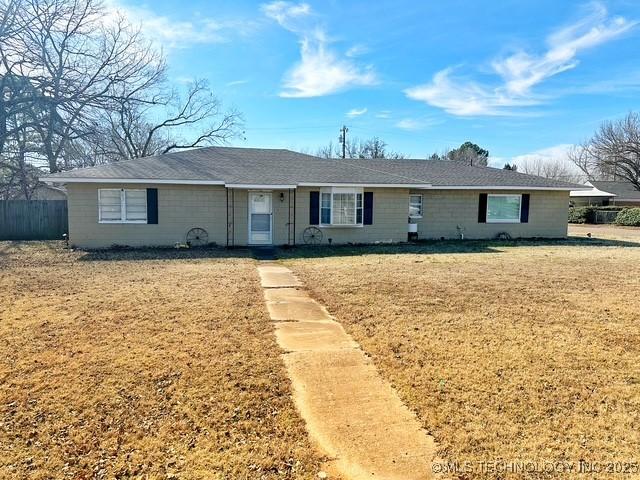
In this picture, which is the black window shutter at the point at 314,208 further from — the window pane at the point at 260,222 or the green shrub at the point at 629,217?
the green shrub at the point at 629,217

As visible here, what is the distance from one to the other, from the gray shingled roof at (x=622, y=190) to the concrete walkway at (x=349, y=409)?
1909 inches

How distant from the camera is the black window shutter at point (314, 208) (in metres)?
15.3

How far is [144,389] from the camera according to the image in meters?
3.90

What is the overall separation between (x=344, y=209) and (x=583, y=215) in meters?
26.5

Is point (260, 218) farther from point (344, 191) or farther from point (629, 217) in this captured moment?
point (629, 217)

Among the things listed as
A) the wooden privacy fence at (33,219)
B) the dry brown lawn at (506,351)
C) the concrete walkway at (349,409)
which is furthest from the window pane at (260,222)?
the concrete walkway at (349,409)

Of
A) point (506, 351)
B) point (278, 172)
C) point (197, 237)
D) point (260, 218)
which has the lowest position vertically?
point (506, 351)

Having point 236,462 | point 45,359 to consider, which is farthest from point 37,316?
point 236,462

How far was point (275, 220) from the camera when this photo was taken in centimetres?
1517

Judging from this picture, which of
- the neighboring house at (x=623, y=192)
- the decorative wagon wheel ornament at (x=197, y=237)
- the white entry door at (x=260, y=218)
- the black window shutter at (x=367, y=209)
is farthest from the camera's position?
the neighboring house at (x=623, y=192)

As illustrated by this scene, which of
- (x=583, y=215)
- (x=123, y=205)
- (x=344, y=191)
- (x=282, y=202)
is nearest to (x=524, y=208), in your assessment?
(x=344, y=191)

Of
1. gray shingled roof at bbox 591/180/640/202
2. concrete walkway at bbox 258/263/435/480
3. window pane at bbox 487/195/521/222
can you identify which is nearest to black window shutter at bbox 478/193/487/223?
window pane at bbox 487/195/521/222

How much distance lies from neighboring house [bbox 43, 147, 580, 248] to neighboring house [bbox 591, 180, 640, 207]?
101 feet

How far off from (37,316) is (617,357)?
7.58 meters
